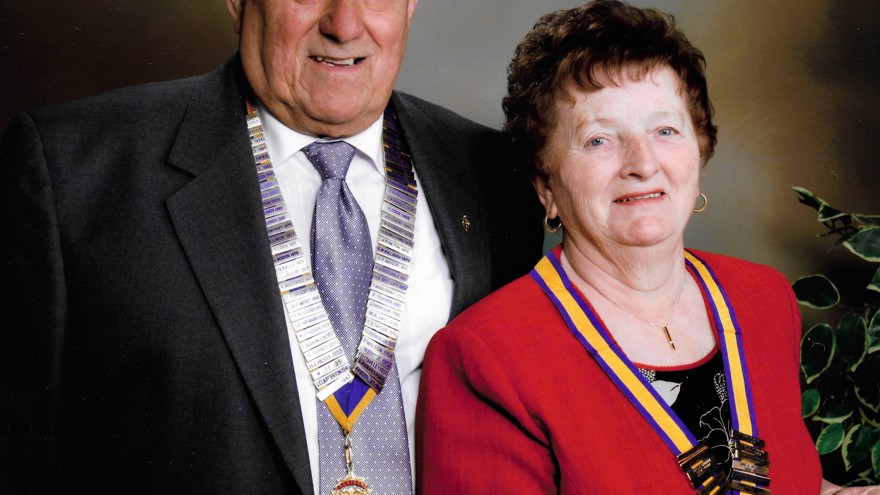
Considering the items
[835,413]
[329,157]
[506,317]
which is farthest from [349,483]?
[835,413]

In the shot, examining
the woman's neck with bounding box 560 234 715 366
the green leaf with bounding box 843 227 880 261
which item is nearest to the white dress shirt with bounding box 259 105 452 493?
the woman's neck with bounding box 560 234 715 366

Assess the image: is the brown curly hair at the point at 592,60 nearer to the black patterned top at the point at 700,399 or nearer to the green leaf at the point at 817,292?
the black patterned top at the point at 700,399

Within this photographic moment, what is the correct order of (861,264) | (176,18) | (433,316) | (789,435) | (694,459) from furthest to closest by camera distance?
1. (861,264)
2. (176,18)
3. (433,316)
4. (789,435)
5. (694,459)

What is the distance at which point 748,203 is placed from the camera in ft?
12.4

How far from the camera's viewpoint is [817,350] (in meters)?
3.30

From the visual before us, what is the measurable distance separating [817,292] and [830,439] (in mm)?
518

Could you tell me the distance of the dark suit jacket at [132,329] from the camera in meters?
2.29

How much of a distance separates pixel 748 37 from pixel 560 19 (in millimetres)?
1497

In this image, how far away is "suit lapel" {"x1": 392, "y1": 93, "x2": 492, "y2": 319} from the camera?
2.68m

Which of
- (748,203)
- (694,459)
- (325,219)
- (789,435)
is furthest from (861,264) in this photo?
(325,219)

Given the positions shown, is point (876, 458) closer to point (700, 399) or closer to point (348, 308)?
point (700, 399)

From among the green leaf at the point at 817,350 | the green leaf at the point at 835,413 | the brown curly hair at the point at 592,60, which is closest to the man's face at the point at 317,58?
the brown curly hair at the point at 592,60

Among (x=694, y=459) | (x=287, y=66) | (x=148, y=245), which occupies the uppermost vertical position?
(x=287, y=66)

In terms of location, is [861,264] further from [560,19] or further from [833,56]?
[560,19]
